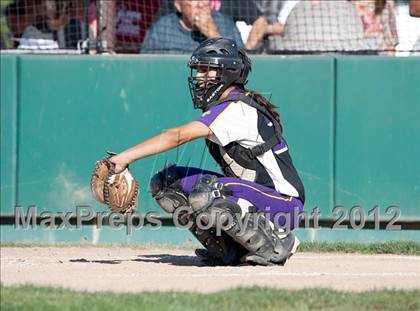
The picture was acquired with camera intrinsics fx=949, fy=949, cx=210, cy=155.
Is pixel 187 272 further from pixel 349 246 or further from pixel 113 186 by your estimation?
pixel 349 246

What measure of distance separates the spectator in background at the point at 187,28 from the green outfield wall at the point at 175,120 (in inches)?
23.8

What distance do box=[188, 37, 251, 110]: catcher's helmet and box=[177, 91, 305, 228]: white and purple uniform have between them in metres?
0.28

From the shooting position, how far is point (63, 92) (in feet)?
32.0

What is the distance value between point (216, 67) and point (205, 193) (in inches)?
39.1

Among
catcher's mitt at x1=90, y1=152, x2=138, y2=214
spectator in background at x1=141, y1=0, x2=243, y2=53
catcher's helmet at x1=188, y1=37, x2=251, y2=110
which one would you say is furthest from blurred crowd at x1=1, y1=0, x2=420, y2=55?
catcher's mitt at x1=90, y1=152, x2=138, y2=214

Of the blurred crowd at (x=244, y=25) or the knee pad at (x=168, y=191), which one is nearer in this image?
the knee pad at (x=168, y=191)

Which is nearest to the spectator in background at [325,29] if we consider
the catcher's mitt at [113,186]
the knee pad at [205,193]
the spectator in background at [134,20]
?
the spectator in background at [134,20]

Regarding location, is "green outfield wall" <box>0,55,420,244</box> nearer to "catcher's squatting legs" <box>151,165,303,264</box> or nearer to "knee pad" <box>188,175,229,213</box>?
"catcher's squatting legs" <box>151,165,303,264</box>

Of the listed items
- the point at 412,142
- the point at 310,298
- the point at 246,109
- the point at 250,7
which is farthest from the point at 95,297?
the point at 250,7

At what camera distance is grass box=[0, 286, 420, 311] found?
5.00 metres

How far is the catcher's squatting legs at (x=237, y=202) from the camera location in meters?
6.59

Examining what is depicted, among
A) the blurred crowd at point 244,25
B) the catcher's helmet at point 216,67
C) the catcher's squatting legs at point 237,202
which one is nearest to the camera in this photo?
the catcher's squatting legs at point 237,202

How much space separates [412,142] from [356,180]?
2.24 ft

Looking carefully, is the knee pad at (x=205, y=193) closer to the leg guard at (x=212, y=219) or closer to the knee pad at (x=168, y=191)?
the leg guard at (x=212, y=219)
